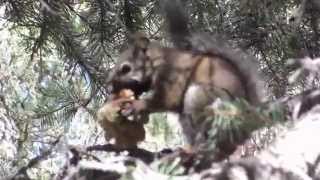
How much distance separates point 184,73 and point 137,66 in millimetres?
272

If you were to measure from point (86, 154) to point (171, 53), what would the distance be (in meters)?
1.47

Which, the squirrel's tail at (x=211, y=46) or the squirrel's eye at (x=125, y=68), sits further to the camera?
the squirrel's eye at (x=125, y=68)

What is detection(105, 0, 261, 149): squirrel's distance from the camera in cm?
333

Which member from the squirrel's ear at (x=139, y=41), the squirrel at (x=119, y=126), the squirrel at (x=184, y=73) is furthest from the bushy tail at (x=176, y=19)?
the squirrel at (x=119, y=126)

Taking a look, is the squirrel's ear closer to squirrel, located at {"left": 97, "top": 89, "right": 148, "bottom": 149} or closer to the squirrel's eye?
the squirrel's eye

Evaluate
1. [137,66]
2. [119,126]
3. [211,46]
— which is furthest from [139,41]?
[119,126]

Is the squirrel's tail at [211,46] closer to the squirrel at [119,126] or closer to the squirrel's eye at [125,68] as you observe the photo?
the squirrel's eye at [125,68]

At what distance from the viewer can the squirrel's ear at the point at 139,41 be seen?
150 inches

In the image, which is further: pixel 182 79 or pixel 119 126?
pixel 182 79

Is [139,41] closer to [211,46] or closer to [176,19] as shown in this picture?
[176,19]

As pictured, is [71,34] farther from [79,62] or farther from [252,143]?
[252,143]

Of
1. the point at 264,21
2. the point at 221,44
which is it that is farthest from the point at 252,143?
the point at 264,21

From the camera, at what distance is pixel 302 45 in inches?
172

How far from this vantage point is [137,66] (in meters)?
3.81
